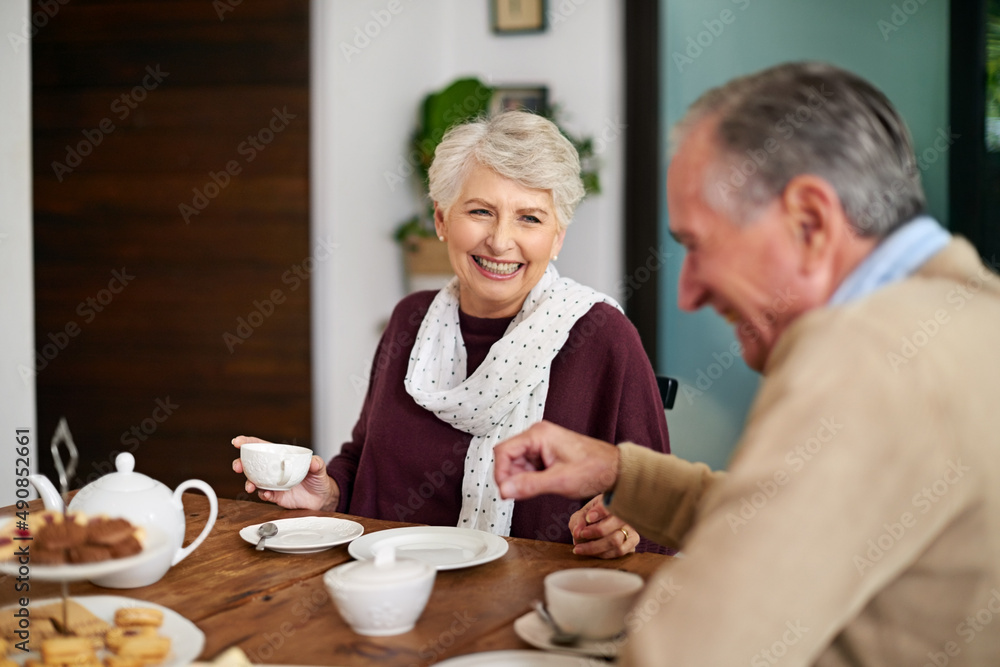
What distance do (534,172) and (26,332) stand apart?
154cm

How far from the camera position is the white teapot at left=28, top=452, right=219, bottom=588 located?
109 centimetres

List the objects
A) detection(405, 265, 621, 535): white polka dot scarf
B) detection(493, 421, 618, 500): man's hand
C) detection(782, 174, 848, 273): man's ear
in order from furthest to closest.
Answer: detection(405, 265, 621, 535): white polka dot scarf, detection(493, 421, 618, 500): man's hand, detection(782, 174, 848, 273): man's ear

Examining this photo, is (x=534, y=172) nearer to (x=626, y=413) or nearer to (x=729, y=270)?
(x=626, y=413)

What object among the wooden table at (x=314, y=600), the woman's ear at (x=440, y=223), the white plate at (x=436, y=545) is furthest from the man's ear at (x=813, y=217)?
the woman's ear at (x=440, y=223)

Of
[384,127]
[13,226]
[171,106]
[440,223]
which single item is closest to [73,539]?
[440,223]

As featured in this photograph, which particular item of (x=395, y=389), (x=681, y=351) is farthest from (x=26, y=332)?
(x=681, y=351)

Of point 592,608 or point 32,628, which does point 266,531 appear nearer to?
point 32,628

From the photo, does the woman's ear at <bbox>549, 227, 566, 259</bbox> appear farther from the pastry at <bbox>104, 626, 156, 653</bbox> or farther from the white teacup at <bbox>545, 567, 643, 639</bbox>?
the pastry at <bbox>104, 626, 156, 653</bbox>

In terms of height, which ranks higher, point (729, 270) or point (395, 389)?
point (729, 270)

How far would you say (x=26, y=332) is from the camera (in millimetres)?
2361

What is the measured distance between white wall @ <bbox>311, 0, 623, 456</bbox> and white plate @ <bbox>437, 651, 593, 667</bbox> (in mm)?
2772

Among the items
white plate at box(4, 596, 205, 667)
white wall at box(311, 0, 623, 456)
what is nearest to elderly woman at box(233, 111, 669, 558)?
white plate at box(4, 596, 205, 667)

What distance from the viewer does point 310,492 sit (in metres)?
1.71

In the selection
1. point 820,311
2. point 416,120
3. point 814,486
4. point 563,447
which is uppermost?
point 416,120
